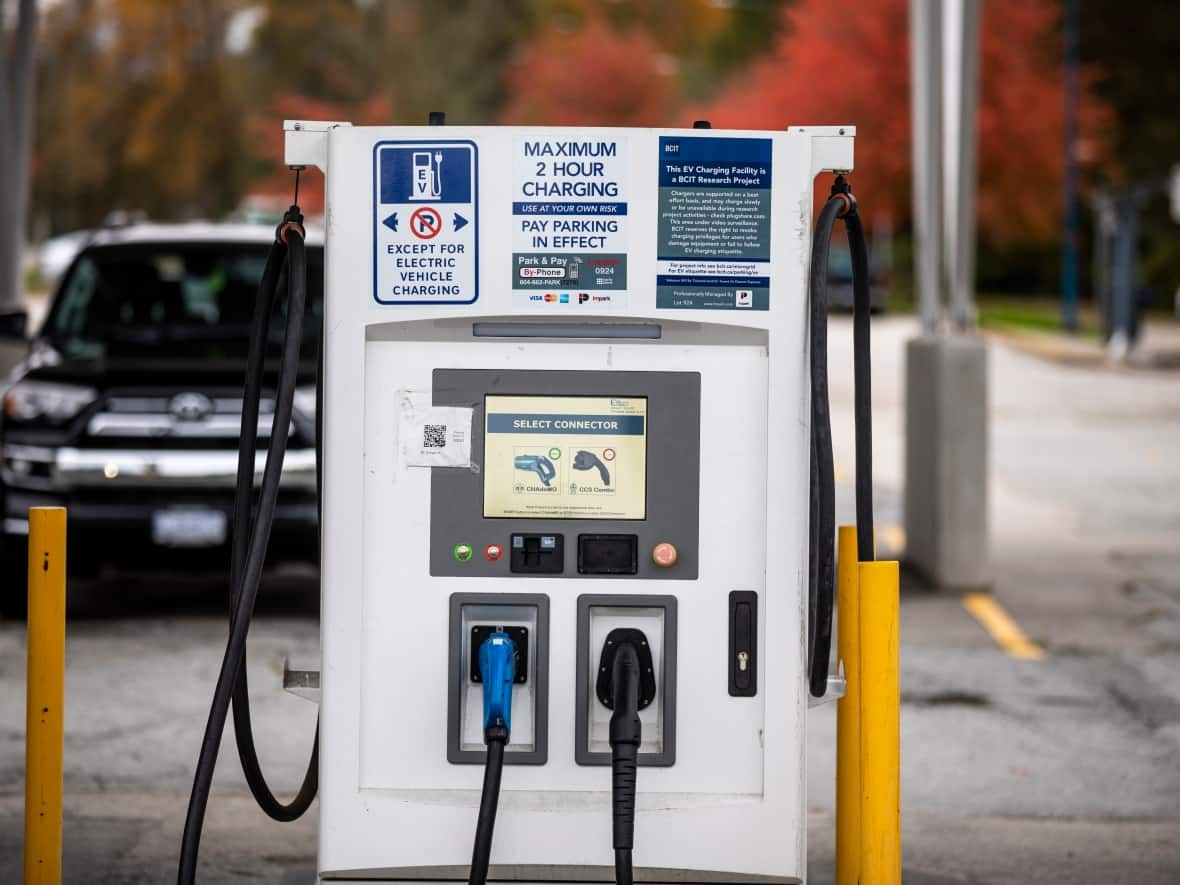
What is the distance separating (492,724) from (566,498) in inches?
19.9

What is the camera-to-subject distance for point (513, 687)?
4.13m

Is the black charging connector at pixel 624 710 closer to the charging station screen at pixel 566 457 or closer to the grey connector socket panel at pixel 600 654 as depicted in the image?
the grey connector socket panel at pixel 600 654

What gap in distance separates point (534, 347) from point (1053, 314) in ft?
157

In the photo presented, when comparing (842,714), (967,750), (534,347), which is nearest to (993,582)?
(967,750)

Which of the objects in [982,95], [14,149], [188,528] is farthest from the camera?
[982,95]

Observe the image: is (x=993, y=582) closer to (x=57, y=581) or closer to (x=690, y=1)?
(x=57, y=581)

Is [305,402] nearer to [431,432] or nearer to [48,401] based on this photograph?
[48,401]

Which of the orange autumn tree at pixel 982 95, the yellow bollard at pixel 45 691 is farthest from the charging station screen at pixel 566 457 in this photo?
the orange autumn tree at pixel 982 95

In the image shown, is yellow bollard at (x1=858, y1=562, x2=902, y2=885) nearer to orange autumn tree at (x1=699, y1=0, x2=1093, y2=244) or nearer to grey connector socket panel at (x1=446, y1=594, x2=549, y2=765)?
grey connector socket panel at (x1=446, y1=594, x2=549, y2=765)

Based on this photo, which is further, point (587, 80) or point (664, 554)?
point (587, 80)

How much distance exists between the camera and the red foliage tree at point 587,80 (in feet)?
219

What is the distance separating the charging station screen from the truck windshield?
5.65 meters

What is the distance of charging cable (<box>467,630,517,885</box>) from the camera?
3928 mm

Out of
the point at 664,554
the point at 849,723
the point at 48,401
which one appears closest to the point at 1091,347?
the point at 48,401
